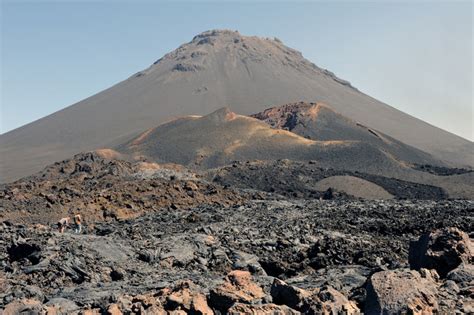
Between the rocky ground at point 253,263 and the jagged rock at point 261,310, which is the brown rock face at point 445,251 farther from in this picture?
the jagged rock at point 261,310

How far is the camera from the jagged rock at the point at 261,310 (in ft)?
21.8

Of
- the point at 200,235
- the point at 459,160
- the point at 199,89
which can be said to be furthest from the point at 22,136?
the point at 200,235

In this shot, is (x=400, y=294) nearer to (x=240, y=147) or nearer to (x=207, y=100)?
(x=240, y=147)

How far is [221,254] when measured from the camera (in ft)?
48.8

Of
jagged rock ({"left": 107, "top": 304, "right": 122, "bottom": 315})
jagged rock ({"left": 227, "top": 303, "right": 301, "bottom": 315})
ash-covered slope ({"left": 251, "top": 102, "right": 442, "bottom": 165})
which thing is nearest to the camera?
jagged rock ({"left": 227, "top": 303, "right": 301, "bottom": 315})

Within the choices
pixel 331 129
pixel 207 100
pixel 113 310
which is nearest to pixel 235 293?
pixel 113 310

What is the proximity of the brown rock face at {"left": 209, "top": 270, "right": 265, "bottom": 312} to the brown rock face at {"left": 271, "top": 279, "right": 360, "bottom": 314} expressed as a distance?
34 cm

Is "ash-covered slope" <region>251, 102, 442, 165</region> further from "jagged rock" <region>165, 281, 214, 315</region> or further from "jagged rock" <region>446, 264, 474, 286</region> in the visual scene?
"jagged rock" <region>165, 281, 214, 315</region>

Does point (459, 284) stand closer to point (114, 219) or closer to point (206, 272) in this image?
point (206, 272)

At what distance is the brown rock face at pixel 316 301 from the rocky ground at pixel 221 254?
2cm

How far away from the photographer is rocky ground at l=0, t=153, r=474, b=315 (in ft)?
23.9

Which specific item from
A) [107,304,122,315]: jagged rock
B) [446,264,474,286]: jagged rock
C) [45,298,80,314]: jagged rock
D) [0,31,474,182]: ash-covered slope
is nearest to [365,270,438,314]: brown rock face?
[446,264,474,286]: jagged rock

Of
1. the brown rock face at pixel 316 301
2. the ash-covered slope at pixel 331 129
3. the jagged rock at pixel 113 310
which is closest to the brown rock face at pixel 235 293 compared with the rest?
the brown rock face at pixel 316 301

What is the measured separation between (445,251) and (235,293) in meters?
3.50
